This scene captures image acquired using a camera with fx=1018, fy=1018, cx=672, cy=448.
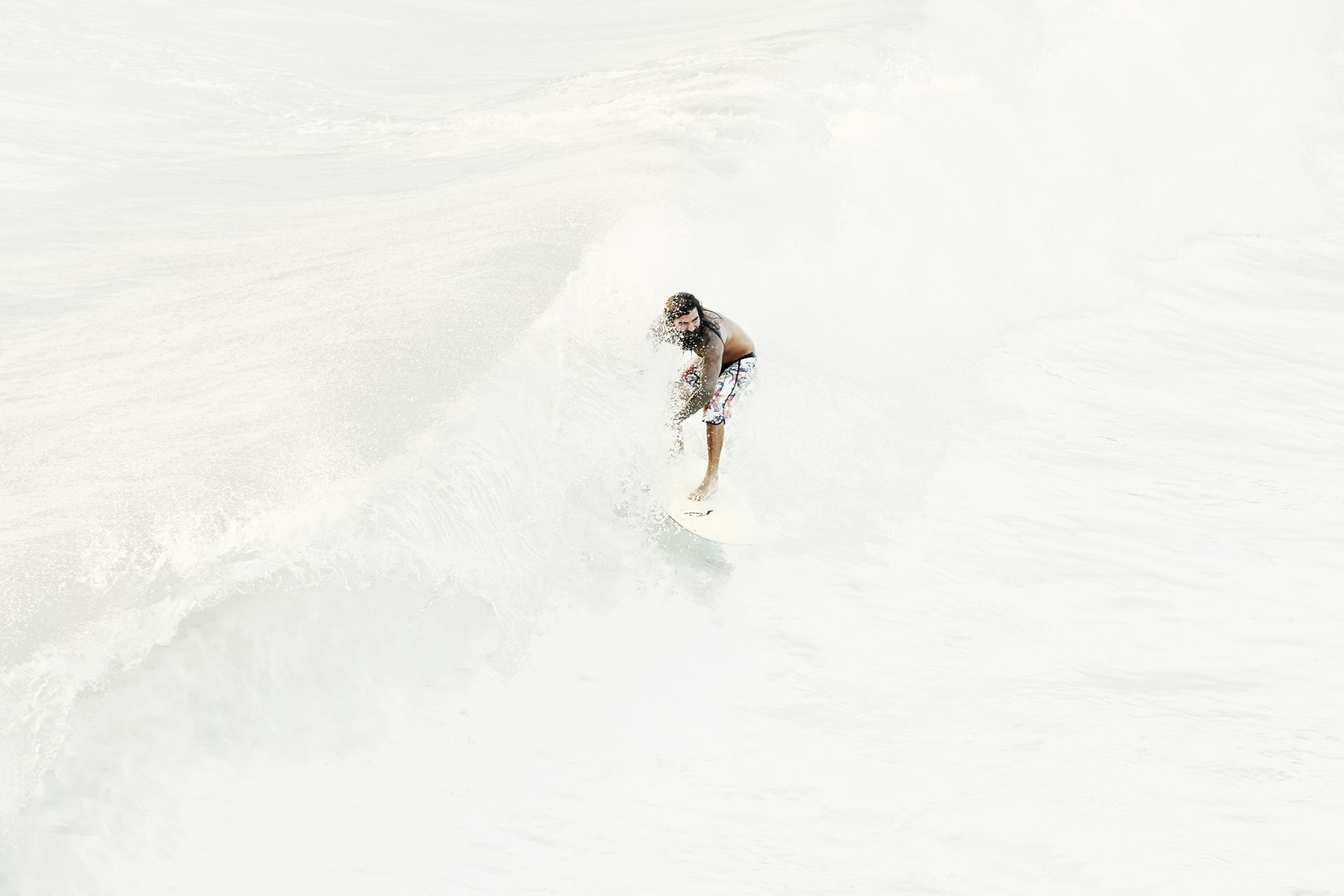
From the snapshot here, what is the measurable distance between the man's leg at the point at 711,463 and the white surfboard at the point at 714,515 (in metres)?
0.05

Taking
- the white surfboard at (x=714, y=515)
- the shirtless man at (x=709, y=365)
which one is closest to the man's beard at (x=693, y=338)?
the shirtless man at (x=709, y=365)

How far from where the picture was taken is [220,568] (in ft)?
17.2

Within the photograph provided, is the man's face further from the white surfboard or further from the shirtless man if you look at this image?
the white surfboard

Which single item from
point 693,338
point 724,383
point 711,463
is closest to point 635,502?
point 711,463

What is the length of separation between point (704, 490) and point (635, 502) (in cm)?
51

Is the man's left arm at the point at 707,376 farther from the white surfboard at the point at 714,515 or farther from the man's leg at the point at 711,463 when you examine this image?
the white surfboard at the point at 714,515

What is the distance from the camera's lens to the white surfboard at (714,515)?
20.7ft

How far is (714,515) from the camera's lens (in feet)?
21.0

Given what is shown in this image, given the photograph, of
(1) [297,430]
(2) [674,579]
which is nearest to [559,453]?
(2) [674,579]

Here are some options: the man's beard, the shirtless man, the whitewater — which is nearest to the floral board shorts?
the shirtless man

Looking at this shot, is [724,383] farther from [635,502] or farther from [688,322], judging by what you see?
[635,502]

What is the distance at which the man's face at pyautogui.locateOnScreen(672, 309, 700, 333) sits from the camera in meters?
5.57

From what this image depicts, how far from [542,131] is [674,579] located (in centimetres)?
660

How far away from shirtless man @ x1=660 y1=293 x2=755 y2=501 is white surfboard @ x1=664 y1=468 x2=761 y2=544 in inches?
3.0
